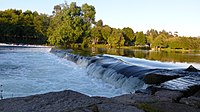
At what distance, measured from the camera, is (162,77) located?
38.9ft

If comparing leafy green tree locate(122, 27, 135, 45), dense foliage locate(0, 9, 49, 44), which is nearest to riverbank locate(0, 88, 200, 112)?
dense foliage locate(0, 9, 49, 44)

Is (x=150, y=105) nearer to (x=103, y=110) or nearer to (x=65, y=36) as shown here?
(x=103, y=110)

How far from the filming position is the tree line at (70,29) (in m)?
68.6

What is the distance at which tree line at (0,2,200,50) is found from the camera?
68.6 meters

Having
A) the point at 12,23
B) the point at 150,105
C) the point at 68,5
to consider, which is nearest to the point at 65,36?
the point at 68,5

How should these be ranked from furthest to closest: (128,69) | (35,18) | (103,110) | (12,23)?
1. (35,18)
2. (12,23)
3. (128,69)
4. (103,110)

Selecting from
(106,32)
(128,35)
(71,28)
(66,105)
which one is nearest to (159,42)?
(128,35)

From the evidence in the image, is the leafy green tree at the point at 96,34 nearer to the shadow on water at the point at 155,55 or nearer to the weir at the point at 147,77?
the shadow on water at the point at 155,55

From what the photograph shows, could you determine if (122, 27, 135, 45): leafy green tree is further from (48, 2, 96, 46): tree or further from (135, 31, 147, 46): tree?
(48, 2, 96, 46): tree

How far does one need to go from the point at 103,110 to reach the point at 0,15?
93.7 m

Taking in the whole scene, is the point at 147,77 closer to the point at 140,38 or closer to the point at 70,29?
the point at 70,29

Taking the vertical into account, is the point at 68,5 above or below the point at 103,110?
above


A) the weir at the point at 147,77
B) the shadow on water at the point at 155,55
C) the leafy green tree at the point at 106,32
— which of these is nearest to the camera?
the weir at the point at 147,77

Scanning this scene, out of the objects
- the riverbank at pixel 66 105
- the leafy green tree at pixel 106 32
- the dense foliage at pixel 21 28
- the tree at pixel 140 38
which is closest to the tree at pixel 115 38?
the leafy green tree at pixel 106 32
